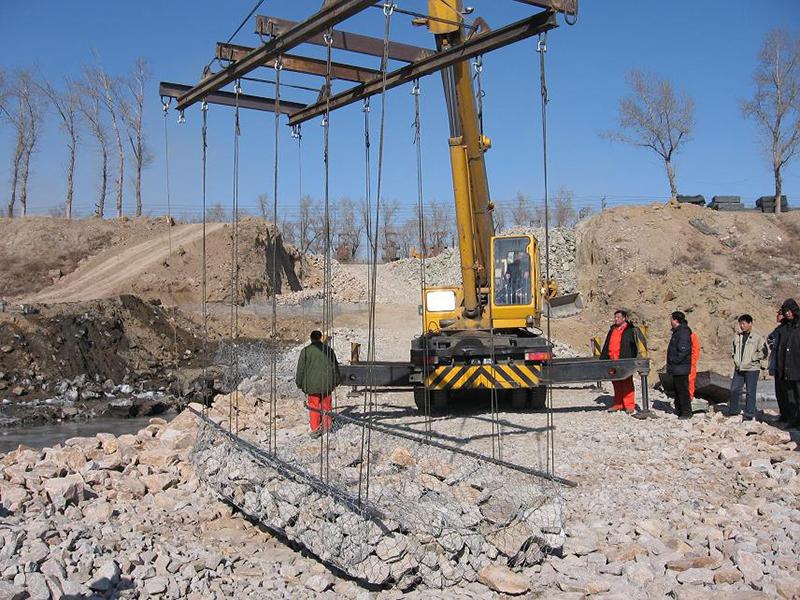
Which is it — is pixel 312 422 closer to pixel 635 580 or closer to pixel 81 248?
pixel 635 580

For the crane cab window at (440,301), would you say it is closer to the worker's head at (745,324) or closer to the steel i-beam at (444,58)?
the steel i-beam at (444,58)

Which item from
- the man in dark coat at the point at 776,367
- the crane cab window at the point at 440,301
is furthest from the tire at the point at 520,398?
the man in dark coat at the point at 776,367

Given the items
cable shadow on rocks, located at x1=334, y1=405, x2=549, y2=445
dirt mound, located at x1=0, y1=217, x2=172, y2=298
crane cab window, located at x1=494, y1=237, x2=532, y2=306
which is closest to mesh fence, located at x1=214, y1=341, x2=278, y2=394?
cable shadow on rocks, located at x1=334, y1=405, x2=549, y2=445

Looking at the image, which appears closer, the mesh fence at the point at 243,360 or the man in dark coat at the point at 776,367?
the man in dark coat at the point at 776,367

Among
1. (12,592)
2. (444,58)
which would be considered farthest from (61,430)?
(444,58)

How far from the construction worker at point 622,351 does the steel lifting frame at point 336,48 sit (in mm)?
5321

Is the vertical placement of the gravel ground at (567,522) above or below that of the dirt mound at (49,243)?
below

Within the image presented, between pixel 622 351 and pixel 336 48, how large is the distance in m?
6.33

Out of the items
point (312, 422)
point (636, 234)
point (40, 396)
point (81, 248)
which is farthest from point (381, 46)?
point (81, 248)

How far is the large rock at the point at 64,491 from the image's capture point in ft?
24.5

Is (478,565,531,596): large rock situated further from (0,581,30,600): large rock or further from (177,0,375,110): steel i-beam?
(177,0,375,110): steel i-beam

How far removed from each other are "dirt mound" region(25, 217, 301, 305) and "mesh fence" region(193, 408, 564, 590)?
894 inches

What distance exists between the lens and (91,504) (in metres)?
7.59

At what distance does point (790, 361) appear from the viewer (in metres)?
9.13
